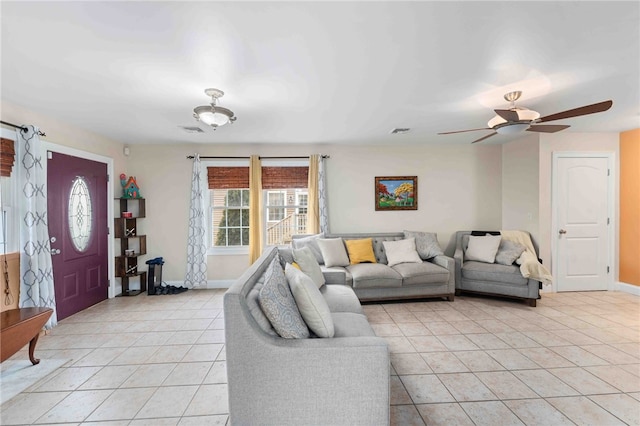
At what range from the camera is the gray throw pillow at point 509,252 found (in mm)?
4051

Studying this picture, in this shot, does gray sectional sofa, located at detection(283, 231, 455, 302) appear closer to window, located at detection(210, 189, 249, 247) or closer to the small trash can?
window, located at detection(210, 189, 249, 247)

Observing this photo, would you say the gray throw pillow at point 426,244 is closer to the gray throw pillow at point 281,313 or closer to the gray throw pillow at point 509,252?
the gray throw pillow at point 509,252

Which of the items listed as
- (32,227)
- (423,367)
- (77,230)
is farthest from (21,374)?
(423,367)

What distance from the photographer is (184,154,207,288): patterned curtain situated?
4660mm

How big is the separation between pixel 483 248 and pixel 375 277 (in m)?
1.85

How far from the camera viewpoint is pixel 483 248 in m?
4.32

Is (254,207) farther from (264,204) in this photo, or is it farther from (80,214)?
(80,214)

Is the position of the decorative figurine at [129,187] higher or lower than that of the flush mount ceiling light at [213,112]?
lower

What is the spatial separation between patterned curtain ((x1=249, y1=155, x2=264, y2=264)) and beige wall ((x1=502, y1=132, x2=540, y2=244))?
14.2ft

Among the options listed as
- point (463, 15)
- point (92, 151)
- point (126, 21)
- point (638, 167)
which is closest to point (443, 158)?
point (638, 167)

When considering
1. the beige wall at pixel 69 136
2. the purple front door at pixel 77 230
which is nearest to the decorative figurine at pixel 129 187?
the beige wall at pixel 69 136

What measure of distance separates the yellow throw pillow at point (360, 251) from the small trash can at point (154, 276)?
3.12 metres

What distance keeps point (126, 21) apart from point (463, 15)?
198 cm

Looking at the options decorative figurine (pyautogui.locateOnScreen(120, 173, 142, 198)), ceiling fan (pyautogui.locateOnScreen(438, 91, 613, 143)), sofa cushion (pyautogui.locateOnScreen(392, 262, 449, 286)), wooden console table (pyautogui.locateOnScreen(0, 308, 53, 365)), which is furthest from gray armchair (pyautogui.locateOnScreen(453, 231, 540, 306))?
decorative figurine (pyautogui.locateOnScreen(120, 173, 142, 198))
